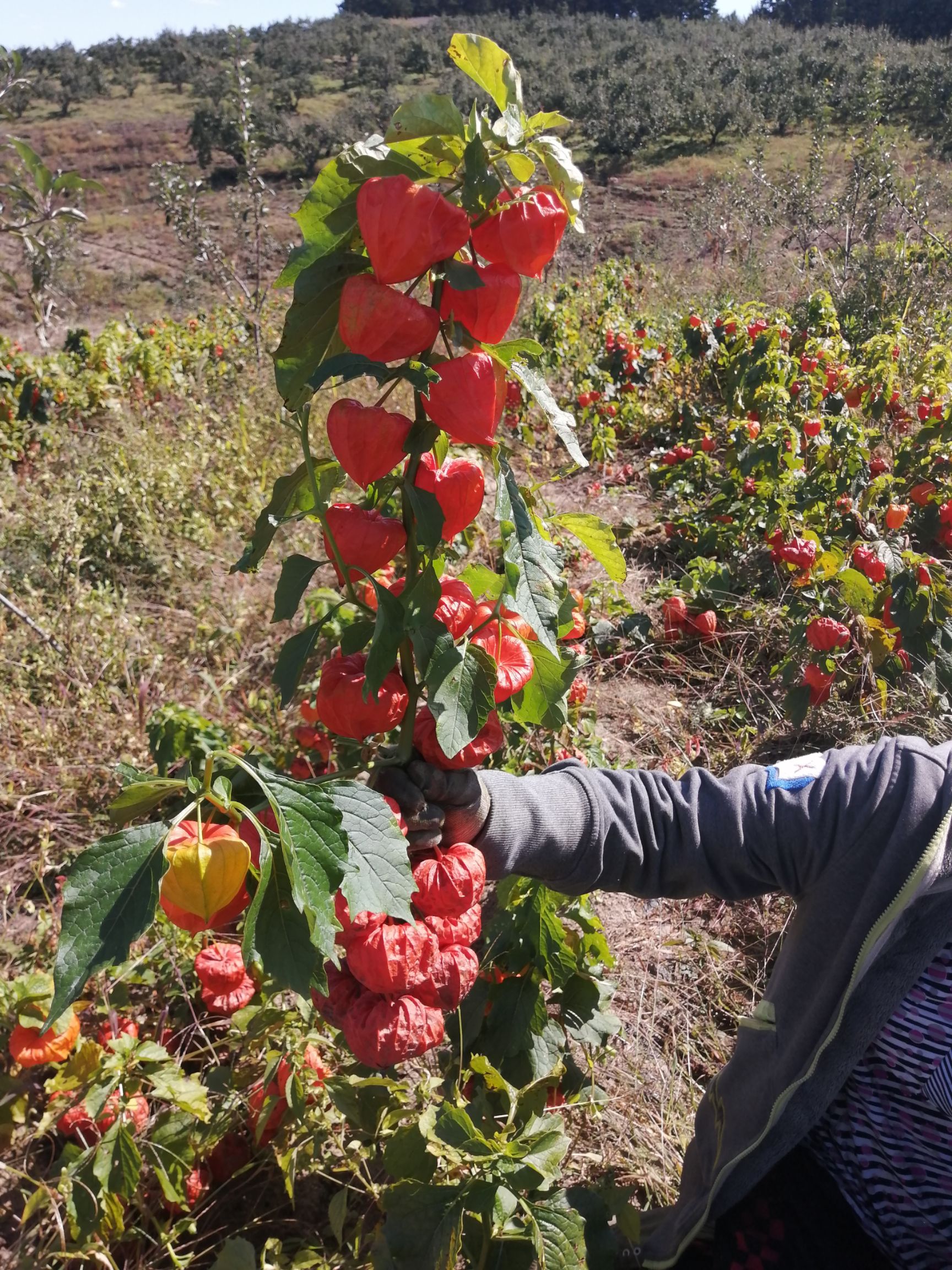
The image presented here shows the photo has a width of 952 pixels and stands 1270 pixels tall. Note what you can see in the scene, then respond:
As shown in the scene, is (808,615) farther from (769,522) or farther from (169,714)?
(169,714)

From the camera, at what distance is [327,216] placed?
2.78 ft

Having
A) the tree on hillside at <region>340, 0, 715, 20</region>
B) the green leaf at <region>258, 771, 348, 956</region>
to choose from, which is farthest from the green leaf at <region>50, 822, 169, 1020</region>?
the tree on hillside at <region>340, 0, 715, 20</region>

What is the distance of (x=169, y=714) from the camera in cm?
242

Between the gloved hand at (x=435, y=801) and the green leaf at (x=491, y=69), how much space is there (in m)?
0.73

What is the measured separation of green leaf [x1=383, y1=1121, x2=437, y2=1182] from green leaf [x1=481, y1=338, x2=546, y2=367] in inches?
40.3

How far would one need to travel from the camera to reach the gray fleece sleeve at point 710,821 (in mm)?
1246

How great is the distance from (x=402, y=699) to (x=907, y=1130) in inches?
38.9

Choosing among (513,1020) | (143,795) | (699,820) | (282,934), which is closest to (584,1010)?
(513,1020)

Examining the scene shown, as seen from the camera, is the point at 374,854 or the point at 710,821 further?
the point at 710,821

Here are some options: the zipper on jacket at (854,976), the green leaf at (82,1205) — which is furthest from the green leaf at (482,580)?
the green leaf at (82,1205)

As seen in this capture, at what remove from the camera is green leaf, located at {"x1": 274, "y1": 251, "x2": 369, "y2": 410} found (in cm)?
85

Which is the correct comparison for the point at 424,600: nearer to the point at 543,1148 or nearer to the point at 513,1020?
the point at 543,1148

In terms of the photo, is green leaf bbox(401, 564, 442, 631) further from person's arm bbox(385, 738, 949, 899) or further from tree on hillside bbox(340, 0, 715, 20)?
tree on hillside bbox(340, 0, 715, 20)

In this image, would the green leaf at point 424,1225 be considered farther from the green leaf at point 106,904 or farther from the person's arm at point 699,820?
the green leaf at point 106,904
